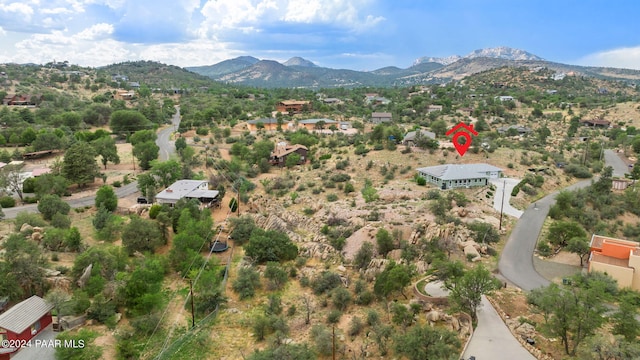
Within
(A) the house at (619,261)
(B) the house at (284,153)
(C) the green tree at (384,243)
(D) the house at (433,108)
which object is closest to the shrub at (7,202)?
(B) the house at (284,153)

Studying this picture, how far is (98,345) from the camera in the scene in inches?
739

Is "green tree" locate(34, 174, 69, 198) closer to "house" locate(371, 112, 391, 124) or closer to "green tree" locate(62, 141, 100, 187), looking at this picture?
"green tree" locate(62, 141, 100, 187)

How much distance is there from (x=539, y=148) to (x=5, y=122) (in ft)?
272

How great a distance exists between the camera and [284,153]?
51781 millimetres

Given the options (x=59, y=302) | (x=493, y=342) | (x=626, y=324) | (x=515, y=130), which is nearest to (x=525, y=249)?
(x=626, y=324)

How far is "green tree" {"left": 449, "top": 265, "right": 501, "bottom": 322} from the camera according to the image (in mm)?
18609

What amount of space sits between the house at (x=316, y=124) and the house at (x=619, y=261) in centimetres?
4927

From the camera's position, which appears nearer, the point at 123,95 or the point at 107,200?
the point at 107,200

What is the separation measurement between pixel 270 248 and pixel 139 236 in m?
8.98

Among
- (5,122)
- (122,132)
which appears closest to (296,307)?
(122,132)

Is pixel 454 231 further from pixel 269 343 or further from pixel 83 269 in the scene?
pixel 83 269

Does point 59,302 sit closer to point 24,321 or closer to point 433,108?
point 24,321

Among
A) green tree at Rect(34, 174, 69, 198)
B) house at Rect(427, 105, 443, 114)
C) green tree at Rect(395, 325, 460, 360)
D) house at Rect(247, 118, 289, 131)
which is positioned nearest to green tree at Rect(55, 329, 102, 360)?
green tree at Rect(395, 325, 460, 360)

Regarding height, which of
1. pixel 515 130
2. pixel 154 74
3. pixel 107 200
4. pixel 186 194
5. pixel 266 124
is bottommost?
pixel 107 200
